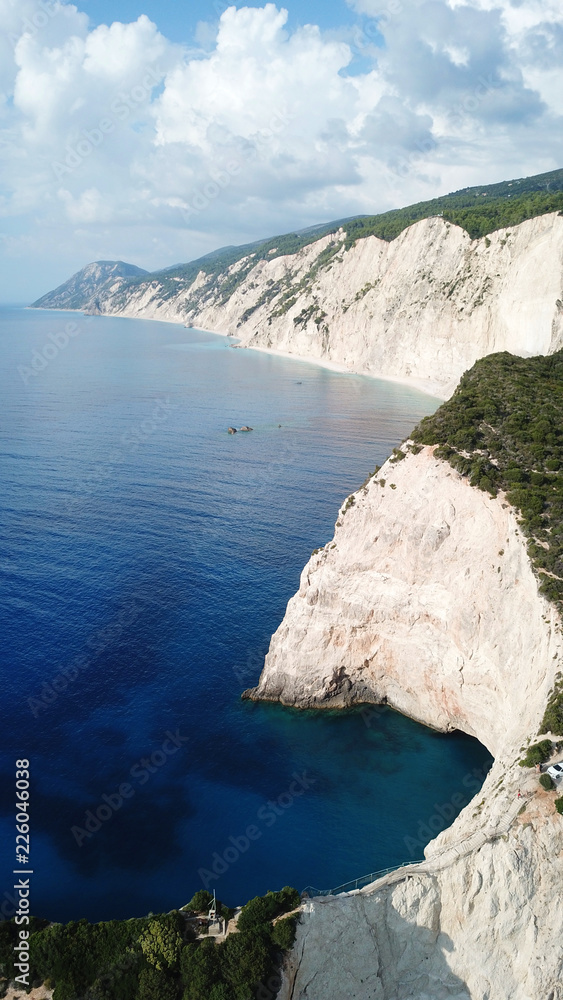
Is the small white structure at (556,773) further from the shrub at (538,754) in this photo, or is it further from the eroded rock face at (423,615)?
the eroded rock face at (423,615)

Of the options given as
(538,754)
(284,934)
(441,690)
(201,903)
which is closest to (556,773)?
(538,754)

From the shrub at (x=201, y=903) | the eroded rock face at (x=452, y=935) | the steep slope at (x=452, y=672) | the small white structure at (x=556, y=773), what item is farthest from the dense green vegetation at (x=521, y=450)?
the shrub at (x=201, y=903)

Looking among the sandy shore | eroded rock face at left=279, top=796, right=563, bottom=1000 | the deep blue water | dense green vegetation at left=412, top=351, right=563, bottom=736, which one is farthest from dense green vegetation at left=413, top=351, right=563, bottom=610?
the sandy shore

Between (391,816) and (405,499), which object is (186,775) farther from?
(405,499)

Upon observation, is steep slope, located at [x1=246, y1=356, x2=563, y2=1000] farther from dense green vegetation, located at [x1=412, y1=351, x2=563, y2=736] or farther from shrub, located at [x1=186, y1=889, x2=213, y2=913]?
shrub, located at [x1=186, y1=889, x2=213, y2=913]

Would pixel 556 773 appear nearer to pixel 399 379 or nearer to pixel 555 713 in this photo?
pixel 555 713

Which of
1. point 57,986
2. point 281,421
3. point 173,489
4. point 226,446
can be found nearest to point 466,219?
point 281,421
